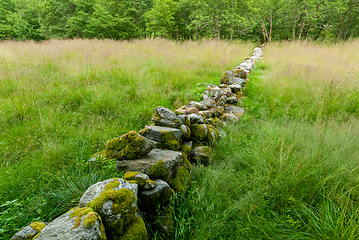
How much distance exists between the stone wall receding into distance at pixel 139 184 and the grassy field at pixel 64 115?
0.37 m

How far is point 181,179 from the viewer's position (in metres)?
2.07

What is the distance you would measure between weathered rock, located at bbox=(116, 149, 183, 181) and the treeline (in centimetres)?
1472

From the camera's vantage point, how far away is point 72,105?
12.6 ft

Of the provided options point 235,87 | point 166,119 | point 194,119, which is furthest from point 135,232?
point 235,87

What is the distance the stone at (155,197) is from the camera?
1.63 meters

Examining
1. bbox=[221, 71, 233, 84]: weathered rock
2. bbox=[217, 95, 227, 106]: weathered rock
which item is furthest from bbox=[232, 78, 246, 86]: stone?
bbox=[217, 95, 227, 106]: weathered rock

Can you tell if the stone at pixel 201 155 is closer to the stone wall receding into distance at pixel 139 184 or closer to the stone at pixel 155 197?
the stone wall receding into distance at pixel 139 184

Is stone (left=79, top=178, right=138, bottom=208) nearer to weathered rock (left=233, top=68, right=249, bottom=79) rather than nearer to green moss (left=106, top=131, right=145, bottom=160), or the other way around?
green moss (left=106, top=131, right=145, bottom=160)

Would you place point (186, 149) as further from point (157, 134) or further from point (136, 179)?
point (136, 179)

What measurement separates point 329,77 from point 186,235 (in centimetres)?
654

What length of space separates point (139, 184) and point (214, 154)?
1.50 m

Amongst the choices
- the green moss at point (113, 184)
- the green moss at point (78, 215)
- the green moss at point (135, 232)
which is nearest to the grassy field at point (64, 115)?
the green moss at point (113, 184)

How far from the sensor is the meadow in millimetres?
1562

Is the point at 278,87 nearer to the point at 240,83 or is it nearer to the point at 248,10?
the point at 240,83
